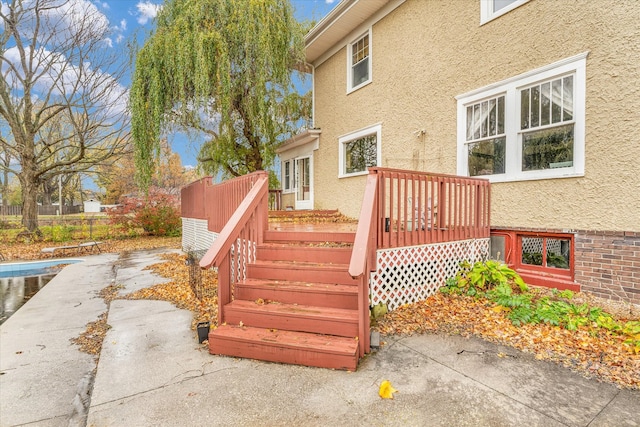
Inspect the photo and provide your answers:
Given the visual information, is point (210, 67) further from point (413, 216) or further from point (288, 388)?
point (288, 388)

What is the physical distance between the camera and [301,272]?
434 centimetres

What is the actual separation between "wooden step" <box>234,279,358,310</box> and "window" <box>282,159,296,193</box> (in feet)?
28.0

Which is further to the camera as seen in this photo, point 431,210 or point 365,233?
point 431,210

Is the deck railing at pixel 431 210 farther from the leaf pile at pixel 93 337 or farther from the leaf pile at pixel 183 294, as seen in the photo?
the leaf pile at pixel 93 337

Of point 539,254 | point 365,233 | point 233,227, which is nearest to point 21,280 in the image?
point 233,227

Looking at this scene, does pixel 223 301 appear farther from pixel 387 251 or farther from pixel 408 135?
pixel 408 135

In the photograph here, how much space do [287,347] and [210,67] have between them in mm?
8261

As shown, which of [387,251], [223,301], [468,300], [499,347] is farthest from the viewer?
[468,300]

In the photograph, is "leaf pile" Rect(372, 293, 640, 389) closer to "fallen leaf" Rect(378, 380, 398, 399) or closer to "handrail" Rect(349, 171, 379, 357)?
"handrail" Rect(349, 171, 379, 357)

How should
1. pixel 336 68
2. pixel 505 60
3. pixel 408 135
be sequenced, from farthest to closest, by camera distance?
pixel 336 68 → pixel 408 135 → pixel 505 60

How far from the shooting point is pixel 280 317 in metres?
3.67

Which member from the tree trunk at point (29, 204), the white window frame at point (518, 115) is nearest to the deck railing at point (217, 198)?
the white window frame at point (518, 115)

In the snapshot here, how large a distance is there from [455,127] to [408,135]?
4.23ft

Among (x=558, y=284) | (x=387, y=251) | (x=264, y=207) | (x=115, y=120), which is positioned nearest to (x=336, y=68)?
(x=264, y=207)
